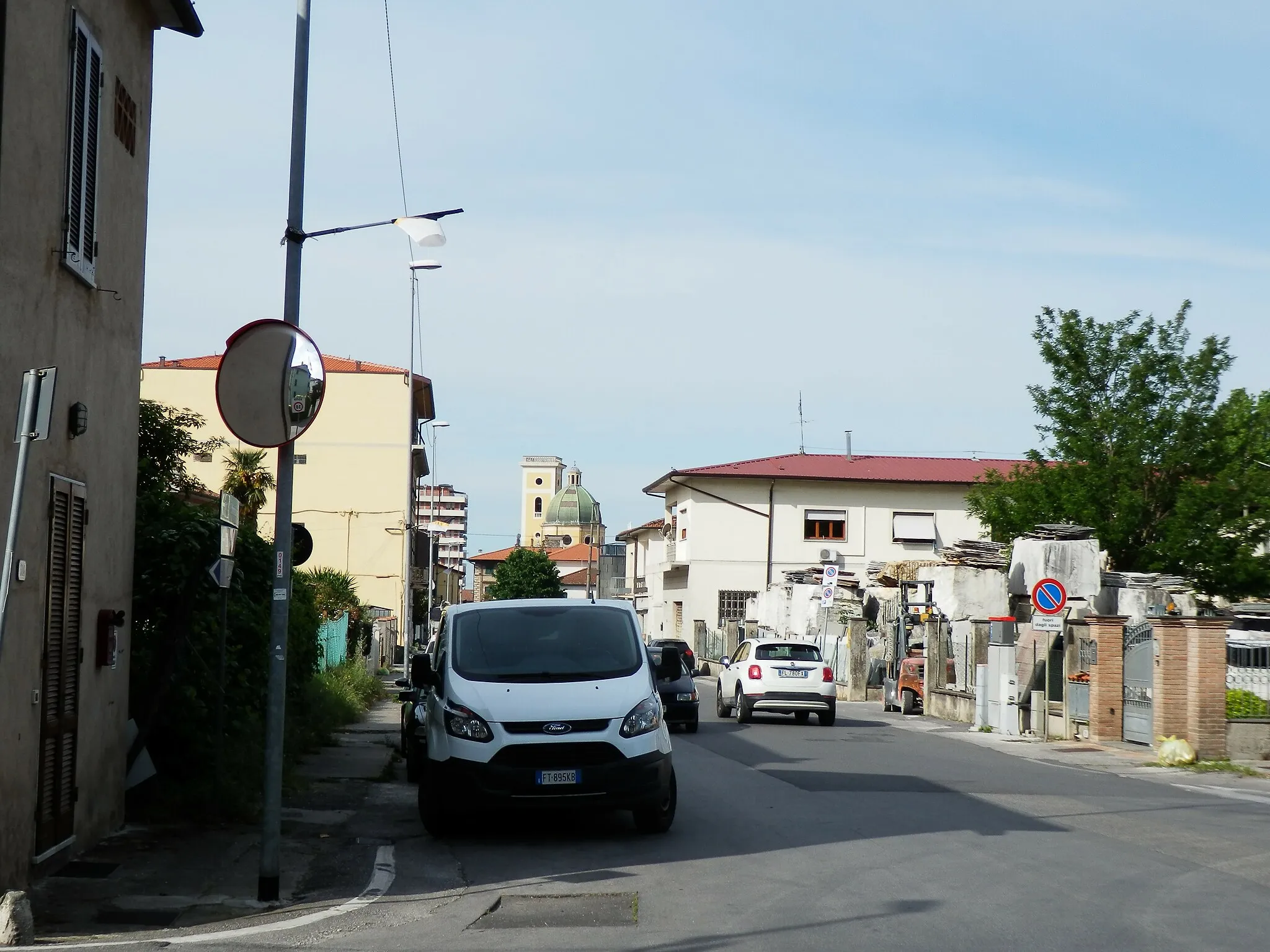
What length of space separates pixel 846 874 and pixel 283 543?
14.1 feet

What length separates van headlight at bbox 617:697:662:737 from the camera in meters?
11.2

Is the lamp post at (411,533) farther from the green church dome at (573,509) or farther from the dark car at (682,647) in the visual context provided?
the green church dome at (573,509)

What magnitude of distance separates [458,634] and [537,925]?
4.65m

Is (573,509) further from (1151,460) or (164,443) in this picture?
(164,443)

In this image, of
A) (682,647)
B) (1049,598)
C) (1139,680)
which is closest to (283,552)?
(1139,680)

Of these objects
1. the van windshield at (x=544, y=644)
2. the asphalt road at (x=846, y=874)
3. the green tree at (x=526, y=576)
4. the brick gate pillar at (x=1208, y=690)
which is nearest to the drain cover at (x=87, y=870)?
the asphalt road at (x=846, y=874)

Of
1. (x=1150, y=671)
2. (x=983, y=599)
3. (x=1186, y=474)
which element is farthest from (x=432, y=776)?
(x=1186, y=474)

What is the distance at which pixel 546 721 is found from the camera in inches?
437

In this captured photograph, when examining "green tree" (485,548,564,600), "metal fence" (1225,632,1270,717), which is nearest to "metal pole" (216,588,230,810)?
"metal fence" (1225,632,1270,717)

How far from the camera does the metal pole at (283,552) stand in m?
8.74

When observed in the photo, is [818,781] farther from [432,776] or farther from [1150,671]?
[1150,671]

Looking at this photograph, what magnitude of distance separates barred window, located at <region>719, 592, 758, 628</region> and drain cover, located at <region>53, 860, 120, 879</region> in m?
58.6

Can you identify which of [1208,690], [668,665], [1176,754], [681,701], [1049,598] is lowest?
[1176,754]

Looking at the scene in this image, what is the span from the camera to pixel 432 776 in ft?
37.9
